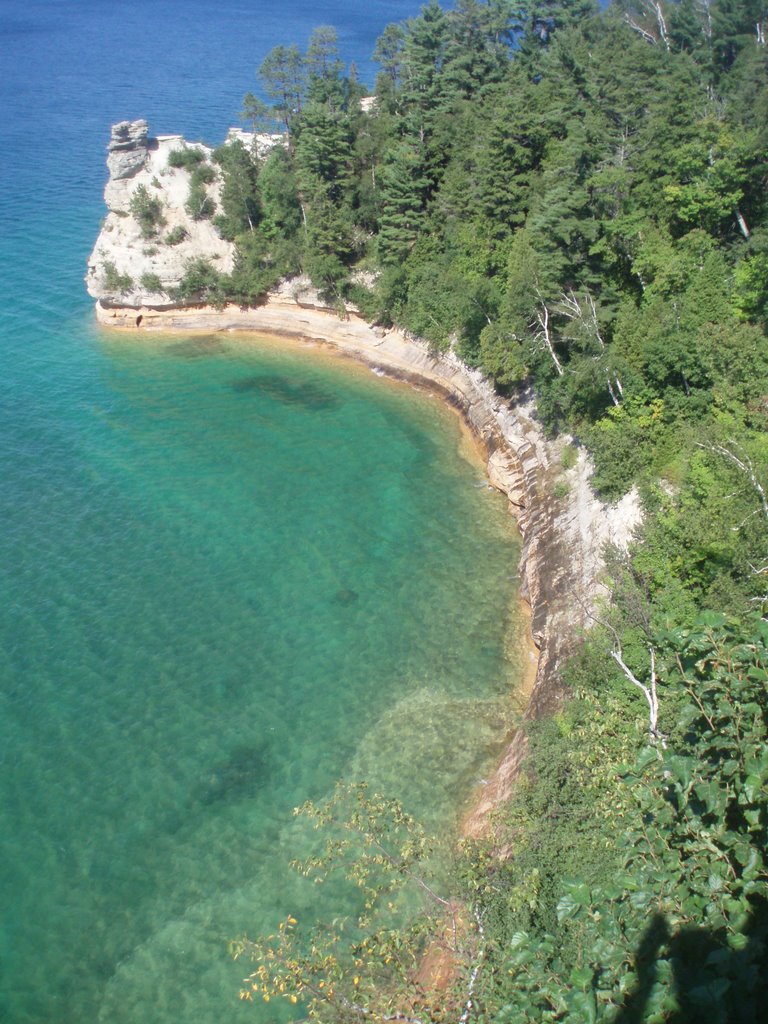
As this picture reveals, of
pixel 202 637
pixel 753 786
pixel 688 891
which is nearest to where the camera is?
pixel 753 786

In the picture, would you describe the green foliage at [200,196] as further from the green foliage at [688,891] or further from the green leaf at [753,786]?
the green leaf at [753,786]

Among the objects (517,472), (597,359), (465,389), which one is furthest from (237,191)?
(597,359)

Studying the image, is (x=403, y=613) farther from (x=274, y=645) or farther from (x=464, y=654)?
(x=274, y=645)

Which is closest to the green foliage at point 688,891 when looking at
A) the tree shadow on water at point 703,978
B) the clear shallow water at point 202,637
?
the tree shadow on water at point 703,978

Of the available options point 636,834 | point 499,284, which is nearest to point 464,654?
point 636,834

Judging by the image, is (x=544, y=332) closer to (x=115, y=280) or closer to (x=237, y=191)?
(x=237, y=191)

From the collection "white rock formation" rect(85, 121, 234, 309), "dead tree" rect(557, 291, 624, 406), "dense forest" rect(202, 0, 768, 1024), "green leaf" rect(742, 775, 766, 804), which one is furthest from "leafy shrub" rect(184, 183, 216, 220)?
"green leaf" rect(742, 775, 766, 804)

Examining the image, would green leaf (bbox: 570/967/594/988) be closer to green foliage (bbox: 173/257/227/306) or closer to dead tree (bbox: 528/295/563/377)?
dead tree (bbox: 528/295/563/377)
